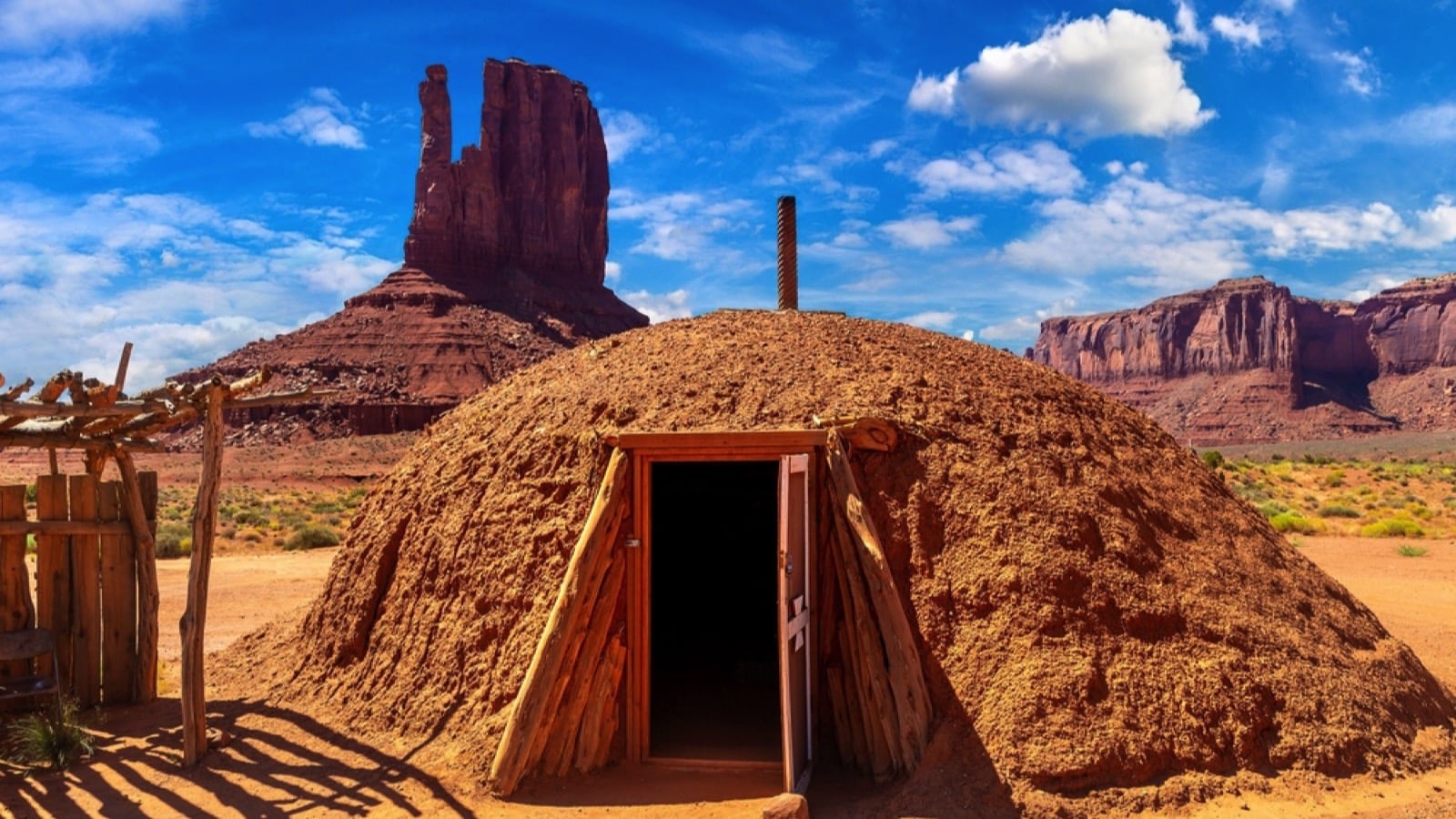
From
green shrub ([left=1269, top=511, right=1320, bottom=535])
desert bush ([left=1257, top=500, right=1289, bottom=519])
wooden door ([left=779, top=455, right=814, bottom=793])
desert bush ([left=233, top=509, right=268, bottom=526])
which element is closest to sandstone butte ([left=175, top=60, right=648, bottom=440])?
desert bush ([left=233, top=509, right=268, bottom=526])

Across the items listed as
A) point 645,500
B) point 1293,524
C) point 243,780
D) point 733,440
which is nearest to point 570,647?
point 645,500

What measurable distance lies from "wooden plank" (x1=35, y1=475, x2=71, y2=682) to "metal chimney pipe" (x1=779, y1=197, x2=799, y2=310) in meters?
5.44

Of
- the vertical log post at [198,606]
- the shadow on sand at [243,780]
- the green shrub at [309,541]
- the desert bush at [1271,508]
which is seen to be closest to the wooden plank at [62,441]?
the vertical log post at [198,606]

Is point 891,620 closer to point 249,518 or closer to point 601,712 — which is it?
point 601,712

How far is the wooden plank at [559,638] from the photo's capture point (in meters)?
5.78

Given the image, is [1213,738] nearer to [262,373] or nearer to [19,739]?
[262,373]

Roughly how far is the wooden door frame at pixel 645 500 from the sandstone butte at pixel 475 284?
159ft

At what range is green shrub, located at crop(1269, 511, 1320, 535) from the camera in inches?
789

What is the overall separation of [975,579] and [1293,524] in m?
17.0

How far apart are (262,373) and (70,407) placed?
44.9 inches

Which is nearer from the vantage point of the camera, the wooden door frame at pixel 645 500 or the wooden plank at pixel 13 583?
the wooden door frame at pixel 645 500

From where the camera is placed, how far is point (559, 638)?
5887 millimetres

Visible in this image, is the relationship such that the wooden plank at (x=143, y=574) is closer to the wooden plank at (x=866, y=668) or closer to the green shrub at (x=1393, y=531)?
the wooden plank at (x=866, y=668)

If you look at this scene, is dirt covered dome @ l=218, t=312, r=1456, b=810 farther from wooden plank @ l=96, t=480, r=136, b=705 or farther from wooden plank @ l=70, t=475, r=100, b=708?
wooden plank @ l=70, t=475, r=100, b=708
